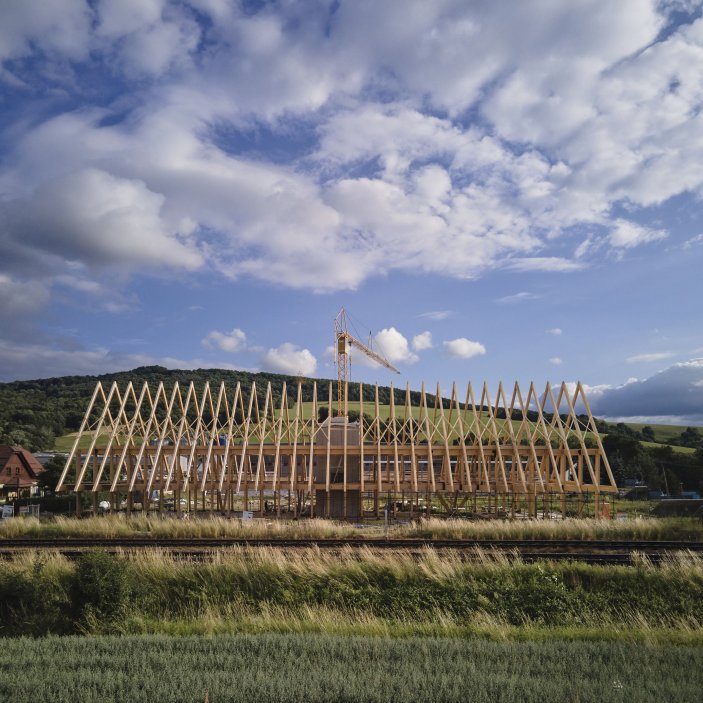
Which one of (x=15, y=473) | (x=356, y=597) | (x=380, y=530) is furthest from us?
(x=15, y=473)

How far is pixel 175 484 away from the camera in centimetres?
2716

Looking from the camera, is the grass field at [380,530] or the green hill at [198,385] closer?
the grass field at [380,530]

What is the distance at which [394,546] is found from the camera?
1444 cm

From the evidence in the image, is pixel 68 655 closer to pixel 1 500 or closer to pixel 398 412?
pixel 1 500

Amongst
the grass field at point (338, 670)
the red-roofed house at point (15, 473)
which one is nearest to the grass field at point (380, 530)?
the grass field at point (338, 670)

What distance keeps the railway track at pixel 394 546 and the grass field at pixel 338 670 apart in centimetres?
509

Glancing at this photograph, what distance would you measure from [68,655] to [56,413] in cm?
8101

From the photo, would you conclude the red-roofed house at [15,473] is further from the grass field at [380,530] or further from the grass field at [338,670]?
the grass field at [338,670]

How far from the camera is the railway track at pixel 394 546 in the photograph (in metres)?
12.9

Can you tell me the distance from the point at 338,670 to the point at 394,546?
831 centimetres

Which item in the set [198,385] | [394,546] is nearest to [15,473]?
[394,546]

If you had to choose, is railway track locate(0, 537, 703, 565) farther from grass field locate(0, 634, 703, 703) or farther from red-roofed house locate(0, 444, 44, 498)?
red-roofed house locate(0, 444, 44, 498)

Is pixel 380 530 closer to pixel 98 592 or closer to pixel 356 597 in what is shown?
pixel 356 597

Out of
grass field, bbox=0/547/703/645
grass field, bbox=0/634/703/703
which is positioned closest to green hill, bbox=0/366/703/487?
grass field, bbox=0/547/703/645
